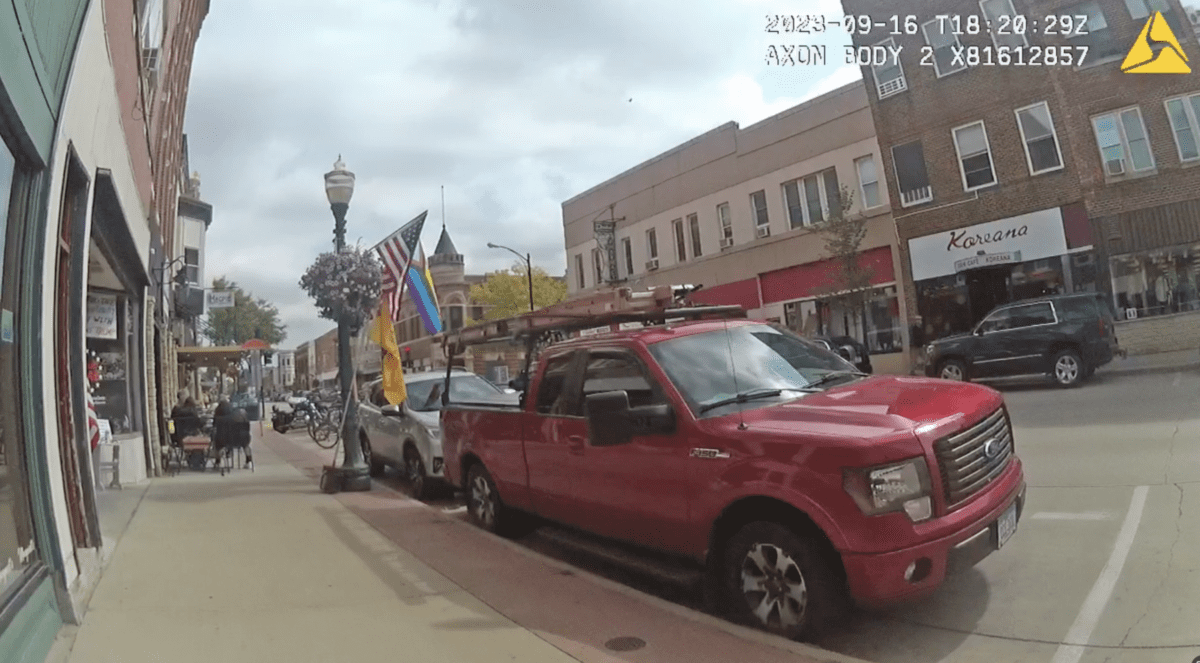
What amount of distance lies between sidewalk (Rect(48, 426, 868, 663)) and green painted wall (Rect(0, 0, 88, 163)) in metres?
2.91

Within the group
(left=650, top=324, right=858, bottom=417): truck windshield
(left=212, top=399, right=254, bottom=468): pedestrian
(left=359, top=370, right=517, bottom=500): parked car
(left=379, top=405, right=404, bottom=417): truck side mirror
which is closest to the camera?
(left=650, top=324, right=858, bottom=417): truck windshield

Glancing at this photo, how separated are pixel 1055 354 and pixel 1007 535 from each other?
408 inches

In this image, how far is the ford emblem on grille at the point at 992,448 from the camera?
3988 mm

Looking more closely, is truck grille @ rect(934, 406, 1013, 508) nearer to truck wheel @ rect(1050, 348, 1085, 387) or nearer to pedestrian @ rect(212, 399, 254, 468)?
truck wheel @ rect(1050, 348, 1085, 387)

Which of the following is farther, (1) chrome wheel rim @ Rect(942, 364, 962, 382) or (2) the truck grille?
(1) chrome wheel rim @ Rect(942, 364, 962, 382)

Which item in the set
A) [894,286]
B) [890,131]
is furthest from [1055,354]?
[890,131]

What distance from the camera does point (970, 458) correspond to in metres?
3.82

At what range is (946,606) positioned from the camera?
14.0 feet

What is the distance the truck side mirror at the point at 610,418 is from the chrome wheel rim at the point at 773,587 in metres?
1.03

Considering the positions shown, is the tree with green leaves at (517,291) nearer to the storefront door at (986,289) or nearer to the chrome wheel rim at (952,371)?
the storefront door at (986,289)

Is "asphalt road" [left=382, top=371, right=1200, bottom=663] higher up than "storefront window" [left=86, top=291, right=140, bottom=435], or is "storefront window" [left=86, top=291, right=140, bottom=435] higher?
"storefront window" [left=86, top=291, right=140, bottom=435]

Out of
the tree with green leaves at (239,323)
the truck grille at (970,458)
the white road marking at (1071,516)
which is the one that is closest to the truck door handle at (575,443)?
the truck grille at (970,458)

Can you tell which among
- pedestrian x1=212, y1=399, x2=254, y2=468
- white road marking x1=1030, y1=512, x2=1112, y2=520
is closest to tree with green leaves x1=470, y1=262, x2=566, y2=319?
pedestrian x1=212, y1=399, x2=254, y2=468

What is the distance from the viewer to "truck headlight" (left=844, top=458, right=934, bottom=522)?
352 centimetres
